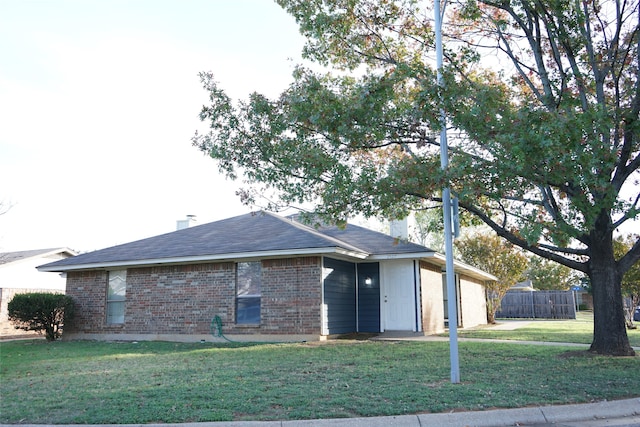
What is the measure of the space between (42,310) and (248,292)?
292 inches

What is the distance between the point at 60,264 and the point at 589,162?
56.7ft

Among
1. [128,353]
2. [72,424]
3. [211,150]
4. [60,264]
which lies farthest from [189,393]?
[60,264]

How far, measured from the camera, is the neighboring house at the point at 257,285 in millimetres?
15172

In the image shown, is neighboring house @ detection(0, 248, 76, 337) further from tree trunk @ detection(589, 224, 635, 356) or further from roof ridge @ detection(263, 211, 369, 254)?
tree trunk @ detection(589, 224, 635, 356)

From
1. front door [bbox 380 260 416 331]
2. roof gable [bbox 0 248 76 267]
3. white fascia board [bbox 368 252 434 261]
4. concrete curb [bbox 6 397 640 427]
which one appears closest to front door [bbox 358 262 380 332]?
front door [bbox 380 260 416 331]

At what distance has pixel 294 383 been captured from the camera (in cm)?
780

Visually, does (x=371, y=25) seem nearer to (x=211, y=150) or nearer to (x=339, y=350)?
(x=211, y=150)

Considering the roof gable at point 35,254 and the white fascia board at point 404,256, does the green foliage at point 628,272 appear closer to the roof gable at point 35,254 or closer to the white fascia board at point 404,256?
the white fascia board at point 404,256

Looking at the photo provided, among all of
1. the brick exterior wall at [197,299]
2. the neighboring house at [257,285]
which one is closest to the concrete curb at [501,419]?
the neighboring house at [257,285]

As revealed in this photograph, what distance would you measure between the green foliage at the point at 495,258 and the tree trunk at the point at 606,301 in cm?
1464

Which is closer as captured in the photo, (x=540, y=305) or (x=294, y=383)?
(x=294, y=383)

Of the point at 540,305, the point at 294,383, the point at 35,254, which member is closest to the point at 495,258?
the point at 540,305

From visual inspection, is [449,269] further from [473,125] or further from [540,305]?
[540,305]

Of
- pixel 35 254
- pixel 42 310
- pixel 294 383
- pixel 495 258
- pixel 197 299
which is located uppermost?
pixel 35 254
